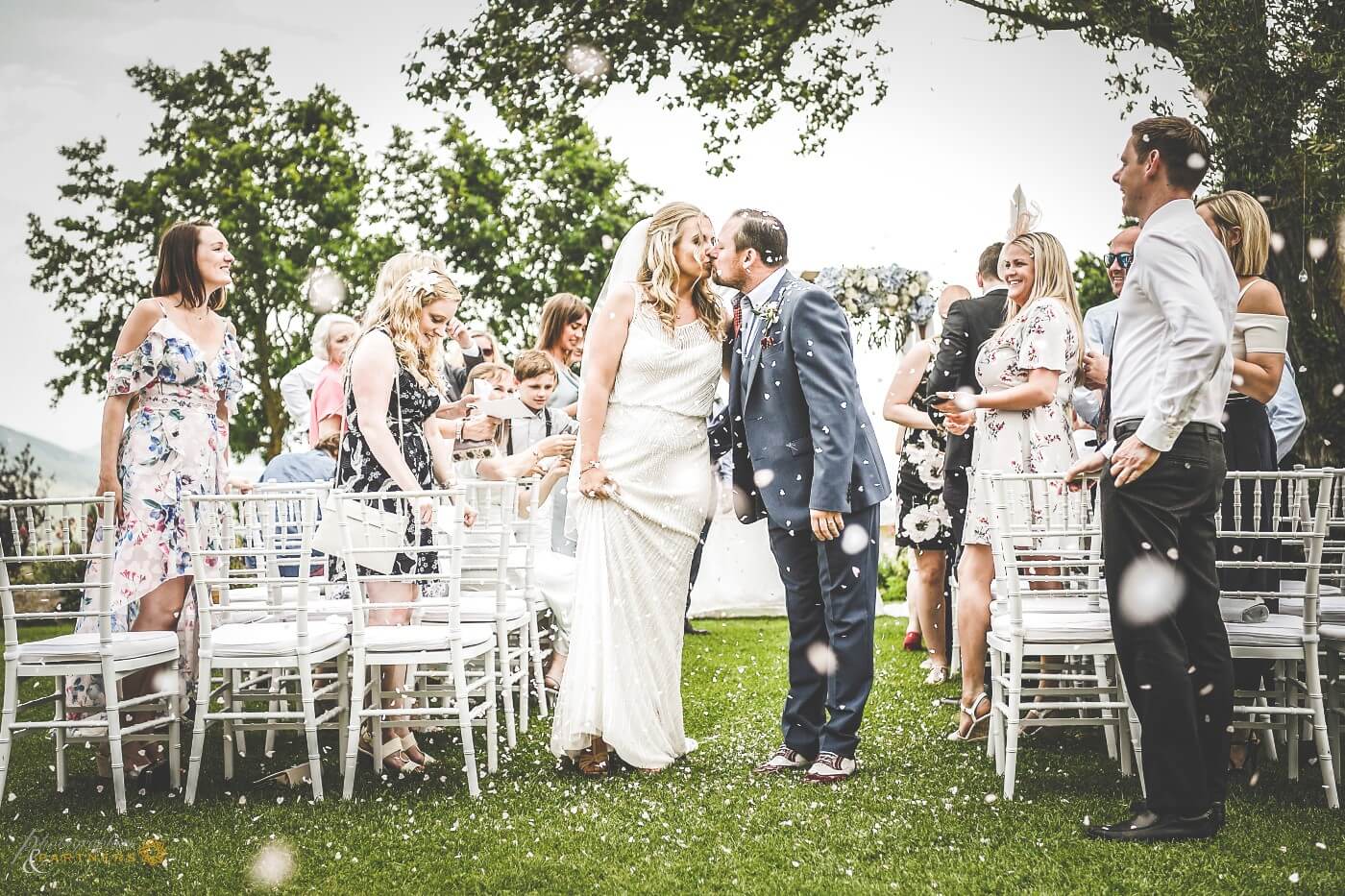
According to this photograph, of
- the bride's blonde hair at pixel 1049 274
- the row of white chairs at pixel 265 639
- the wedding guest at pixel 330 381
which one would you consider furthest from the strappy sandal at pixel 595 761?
the wedding guest at pixel 330 381

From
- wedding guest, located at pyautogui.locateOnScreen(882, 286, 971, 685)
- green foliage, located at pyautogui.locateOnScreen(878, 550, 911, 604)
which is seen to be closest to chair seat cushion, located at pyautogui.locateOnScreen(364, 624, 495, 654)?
wedding guest, located at pyautogui.locateOnScreen(882, 286, 971, 685)

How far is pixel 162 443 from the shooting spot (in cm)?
398

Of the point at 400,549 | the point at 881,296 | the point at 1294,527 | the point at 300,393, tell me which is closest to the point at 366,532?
the point at 400,549

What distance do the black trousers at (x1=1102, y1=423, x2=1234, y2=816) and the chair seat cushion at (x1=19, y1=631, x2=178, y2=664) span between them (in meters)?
3.13

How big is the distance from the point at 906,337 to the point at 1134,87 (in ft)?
8.37

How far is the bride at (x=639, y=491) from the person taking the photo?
3832mm

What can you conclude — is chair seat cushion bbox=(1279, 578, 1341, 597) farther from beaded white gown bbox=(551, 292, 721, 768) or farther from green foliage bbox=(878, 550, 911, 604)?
green foliage bbox=(878, 550, 911, 604)

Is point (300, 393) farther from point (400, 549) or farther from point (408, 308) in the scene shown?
point (400, 549)

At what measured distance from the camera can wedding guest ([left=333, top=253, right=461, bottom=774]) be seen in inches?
154

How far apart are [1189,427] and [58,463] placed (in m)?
13.6

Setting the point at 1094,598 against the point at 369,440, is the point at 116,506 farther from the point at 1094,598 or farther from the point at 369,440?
the point at 1094,598

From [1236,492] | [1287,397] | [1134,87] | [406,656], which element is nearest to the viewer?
[1236,492]

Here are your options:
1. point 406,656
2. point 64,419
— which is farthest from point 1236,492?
point 64,419

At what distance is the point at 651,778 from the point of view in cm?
374
